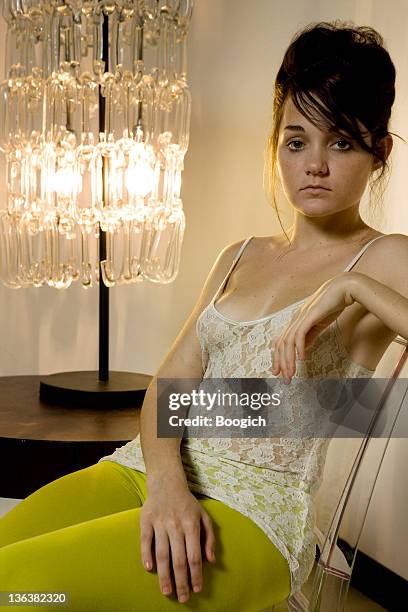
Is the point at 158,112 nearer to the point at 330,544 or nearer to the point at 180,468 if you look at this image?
the point at 180,468

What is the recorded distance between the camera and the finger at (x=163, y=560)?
1.00 meters

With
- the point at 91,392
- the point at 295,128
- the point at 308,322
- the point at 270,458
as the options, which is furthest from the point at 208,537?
the point at 91,392

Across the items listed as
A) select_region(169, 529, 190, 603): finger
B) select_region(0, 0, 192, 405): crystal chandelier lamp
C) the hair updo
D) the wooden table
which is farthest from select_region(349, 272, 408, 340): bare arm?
select_region(0, 0, 192, 405): crystal chandelier lamp

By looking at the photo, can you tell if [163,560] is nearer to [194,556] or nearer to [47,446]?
[194,556]

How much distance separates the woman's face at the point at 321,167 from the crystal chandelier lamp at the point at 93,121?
2.61ft

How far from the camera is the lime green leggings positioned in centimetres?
96

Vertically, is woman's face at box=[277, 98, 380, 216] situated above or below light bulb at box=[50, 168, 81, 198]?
above

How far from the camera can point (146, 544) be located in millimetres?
1020

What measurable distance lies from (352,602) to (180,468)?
3.94ft

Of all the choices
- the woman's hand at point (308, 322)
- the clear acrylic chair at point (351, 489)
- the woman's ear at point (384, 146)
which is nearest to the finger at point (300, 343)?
the woman's hand at point (308, 322)

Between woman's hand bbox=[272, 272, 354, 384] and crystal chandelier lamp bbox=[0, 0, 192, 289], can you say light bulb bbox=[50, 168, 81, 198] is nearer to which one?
crystal chandelier lamp bbox=[0, 0, 192, 289]

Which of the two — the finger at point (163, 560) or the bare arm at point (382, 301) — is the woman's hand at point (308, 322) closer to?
the bare arm at point (382, 301)

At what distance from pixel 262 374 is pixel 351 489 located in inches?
8.2

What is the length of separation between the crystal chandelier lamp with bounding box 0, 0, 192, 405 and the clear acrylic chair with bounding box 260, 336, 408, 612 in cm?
97
